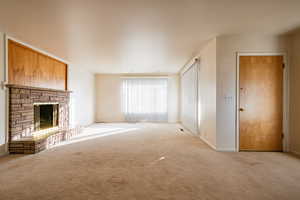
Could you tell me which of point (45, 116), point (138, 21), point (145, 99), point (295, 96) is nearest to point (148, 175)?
point (138, 21)

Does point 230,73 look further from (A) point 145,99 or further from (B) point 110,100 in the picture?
(B) point 110,100

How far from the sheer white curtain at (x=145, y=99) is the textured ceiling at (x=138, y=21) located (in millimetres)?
3946

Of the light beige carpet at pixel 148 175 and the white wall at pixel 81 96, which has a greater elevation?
the white wall at pixel 81 96

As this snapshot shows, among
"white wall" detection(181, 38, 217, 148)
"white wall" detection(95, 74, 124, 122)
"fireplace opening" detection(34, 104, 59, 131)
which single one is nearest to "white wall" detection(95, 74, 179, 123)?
"white wall" detection(95, 74, 124, 122)

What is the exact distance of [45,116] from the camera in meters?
4.74

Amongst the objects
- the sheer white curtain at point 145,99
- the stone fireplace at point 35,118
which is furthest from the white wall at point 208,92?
the stone fireplace at point 35,118

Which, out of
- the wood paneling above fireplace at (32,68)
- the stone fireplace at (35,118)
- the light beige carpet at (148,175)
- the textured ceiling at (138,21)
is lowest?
the light beige carpet at (148,175)

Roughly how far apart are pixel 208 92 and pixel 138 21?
2.37 m

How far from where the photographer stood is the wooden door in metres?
3.57

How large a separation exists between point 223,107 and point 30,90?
4.45 m

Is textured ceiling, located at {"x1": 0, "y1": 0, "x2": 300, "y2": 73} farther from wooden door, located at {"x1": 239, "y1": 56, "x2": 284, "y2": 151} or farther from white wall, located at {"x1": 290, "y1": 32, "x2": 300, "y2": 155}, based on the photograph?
wooden door, located at {"x1": 239, "y1": 56, "x2": 284, "y2": 151}

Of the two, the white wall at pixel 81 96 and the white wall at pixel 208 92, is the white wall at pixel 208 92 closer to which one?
the white wall at pixel 208 92

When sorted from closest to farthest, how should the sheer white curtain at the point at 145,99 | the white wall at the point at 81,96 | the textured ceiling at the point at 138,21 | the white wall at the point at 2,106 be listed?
the textured ceiling at the point at 138,21, the white wall at the point at 2,106, the white wall at the point at 81,96, the sheer white curtain at the point at 145,99

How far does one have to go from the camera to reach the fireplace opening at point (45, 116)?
14.3 ft
